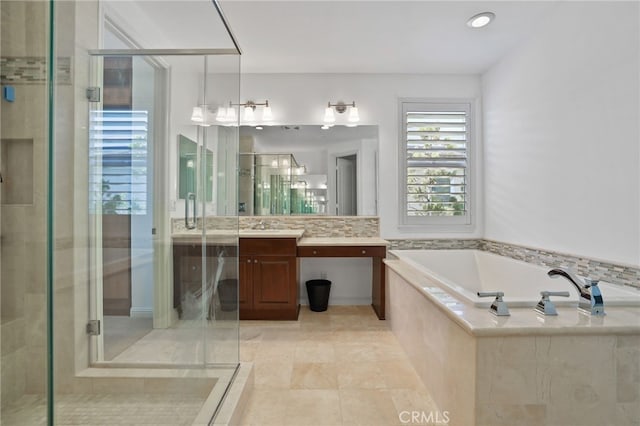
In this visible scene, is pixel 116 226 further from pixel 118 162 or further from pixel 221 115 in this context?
pixel 221 115

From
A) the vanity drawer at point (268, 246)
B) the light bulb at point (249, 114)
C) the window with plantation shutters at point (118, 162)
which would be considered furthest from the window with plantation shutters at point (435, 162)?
the window with plantation shutters at point (118, 162)

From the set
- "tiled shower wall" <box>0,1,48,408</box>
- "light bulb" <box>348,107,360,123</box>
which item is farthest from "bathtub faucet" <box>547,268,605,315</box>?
"tiled shower wall" <box>0,1,48,408</box>

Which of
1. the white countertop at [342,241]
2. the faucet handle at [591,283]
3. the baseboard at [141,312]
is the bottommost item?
the baseboard at [141,312]

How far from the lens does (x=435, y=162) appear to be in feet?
10.8

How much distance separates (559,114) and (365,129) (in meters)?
1.68

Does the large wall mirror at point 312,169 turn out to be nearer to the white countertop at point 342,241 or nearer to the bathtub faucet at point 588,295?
the white countertop at point 342,241

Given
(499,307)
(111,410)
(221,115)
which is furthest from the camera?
(221,115)

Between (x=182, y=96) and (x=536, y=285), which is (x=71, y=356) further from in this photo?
(x=536, y=285)

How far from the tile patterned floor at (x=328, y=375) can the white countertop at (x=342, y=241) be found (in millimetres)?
729

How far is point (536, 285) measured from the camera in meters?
2.28

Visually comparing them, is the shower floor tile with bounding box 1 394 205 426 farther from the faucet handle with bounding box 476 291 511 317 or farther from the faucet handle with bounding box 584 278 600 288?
the faucet handle with bounding box 584 278 600 288

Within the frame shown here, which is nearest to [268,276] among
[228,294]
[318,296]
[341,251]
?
[318,296]

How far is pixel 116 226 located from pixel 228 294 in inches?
32.6

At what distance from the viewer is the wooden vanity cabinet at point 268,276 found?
2785 millimetres
